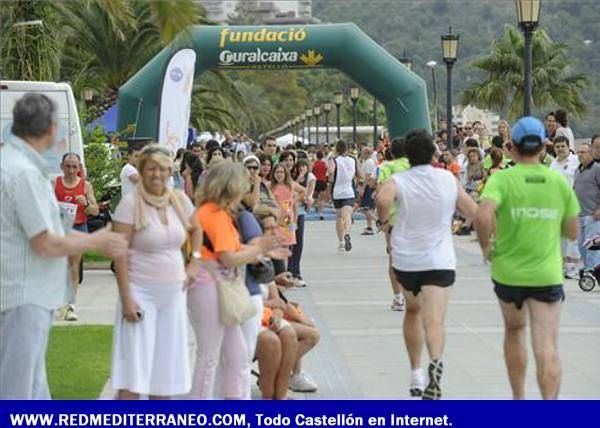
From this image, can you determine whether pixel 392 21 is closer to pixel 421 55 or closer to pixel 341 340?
pixel 421 55

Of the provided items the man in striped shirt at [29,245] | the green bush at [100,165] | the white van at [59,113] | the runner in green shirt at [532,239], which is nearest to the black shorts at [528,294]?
the runner in green shirt at [532,239]

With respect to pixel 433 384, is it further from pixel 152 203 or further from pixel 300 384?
pixel 152 203

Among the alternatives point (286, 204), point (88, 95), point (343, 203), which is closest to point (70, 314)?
point (286, 204)

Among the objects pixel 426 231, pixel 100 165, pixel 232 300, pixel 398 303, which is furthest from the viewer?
pixel 100 165

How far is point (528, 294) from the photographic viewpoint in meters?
8.70

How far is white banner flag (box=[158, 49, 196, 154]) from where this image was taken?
26.8m

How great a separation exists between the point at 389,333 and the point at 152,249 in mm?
5410

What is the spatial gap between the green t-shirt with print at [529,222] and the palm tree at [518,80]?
4436cm

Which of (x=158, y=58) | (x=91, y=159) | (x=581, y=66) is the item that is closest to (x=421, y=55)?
(x=581, y=66)

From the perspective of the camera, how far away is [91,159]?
22062mm

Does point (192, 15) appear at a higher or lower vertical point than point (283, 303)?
higher

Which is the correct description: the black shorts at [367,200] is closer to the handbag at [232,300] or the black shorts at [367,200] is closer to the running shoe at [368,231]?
the running shoe at [368,231]

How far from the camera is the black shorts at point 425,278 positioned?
9.51m

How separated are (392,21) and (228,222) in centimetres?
12839
